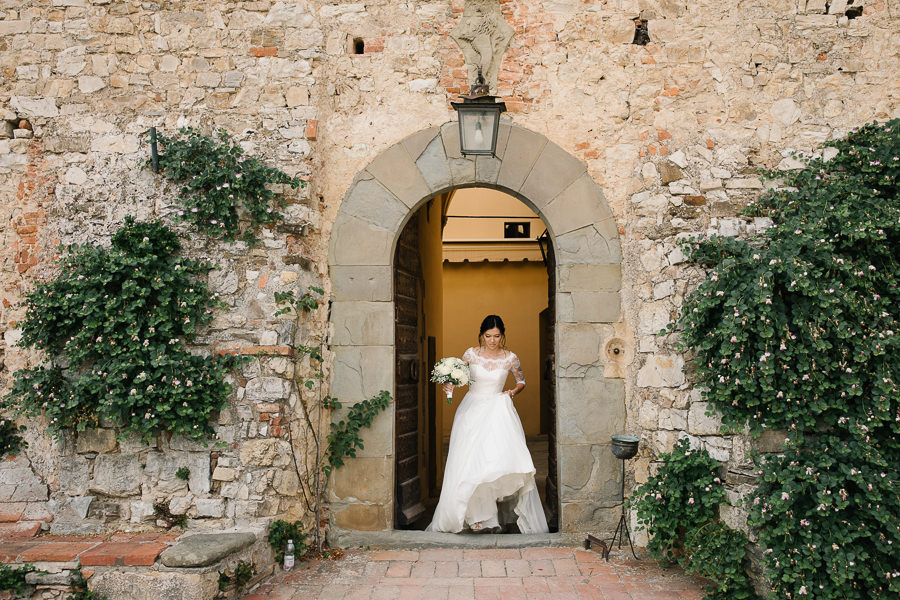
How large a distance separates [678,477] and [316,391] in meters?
2.48

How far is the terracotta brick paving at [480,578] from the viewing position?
11.5ft

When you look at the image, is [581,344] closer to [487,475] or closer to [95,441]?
[487,475]

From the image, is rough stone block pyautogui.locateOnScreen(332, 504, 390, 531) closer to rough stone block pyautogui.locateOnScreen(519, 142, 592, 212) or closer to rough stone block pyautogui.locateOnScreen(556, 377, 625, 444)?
rough stone block pyautogui.locateOnScreen(556, 377, 625, 444)

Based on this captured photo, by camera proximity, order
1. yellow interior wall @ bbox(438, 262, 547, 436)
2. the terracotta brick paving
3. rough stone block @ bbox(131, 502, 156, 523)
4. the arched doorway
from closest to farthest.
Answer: the terracotta brick paving, rough stone block @ bbox(131, 502, 156, 523), the arched doorway, yellow interior wall @ bbox(438, 262, 547, 436)

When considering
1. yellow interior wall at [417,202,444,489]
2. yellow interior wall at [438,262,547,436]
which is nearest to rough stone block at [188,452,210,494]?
yellow interior wall at [417,202,444,489]

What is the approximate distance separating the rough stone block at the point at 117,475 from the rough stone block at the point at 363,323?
1.53m

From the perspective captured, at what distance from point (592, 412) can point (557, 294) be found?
0.87 m

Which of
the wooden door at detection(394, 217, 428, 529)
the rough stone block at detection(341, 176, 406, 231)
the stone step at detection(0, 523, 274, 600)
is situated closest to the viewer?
the stone step at detection(0, 523, 274, 600)

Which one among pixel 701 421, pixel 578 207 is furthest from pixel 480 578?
pixel 578 207

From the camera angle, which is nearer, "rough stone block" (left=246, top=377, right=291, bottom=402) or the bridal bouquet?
"rough stone block" (left=246, top=377, right=291, bottom=402)

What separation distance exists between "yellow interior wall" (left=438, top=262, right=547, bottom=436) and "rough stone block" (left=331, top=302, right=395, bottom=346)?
6688 millimetres

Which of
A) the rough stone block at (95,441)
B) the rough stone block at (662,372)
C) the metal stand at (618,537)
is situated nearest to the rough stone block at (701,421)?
the rough stone block at (662,372)

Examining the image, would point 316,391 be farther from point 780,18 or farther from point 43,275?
point 780,18

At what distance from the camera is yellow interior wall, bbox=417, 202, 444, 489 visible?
5801mm
